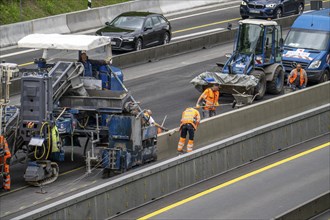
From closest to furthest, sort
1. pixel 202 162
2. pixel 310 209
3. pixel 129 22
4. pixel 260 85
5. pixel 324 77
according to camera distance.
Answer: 1. pixel 310 209
2. pixel 202 162
3. pixel 260 85
4. pixel 324 77
5. pixel 129 22

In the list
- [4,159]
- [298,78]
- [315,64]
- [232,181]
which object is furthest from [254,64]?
[4,159]

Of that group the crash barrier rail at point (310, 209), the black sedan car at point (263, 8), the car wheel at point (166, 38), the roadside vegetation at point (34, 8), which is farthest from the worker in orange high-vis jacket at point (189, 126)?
the black sedan car at point (263, 8)

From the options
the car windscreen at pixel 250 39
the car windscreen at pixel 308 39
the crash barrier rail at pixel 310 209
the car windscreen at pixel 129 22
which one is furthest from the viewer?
the car windscreen at pixel 129 22

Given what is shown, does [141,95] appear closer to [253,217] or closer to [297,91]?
[297,91]

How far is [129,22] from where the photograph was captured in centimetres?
4028

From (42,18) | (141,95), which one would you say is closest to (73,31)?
(42,18)

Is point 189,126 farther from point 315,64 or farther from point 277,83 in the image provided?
point 315,64

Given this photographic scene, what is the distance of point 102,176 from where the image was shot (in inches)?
944

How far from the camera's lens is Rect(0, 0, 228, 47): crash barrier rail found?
4128 centimetres

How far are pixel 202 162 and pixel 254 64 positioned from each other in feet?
33.9

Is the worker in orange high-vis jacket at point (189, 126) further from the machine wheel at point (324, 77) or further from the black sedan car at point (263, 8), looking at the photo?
the black sedan car at point (263, 8)

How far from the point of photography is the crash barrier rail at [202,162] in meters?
19.6

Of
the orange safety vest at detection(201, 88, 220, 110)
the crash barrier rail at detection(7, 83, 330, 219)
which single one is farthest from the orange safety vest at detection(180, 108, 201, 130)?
the orange safety vest at detection(201, 88, 220, 110)

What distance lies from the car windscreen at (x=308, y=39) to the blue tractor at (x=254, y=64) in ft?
5.86
